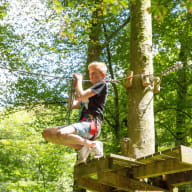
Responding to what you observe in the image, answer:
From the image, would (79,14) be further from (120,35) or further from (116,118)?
(116,118)

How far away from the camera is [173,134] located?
34.1 ft

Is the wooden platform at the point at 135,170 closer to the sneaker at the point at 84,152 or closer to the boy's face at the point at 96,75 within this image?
the sneaker at the point at 84,152

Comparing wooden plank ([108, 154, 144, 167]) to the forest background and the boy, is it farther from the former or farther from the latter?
the forest background

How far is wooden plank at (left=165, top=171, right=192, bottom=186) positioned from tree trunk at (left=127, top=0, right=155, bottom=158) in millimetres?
414

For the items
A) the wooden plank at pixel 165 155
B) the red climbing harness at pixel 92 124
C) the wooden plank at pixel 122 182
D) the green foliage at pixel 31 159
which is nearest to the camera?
the wooden plank at pixel 165 155

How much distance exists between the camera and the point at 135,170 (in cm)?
372

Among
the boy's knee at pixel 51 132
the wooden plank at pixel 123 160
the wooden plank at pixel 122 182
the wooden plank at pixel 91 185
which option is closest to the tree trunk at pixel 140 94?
the wooden plank at pixel 122 182

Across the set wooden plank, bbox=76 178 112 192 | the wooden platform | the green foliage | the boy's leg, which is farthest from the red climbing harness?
the green foliage

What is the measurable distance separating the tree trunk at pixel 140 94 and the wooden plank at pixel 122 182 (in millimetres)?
364

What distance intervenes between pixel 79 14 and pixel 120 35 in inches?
73.6

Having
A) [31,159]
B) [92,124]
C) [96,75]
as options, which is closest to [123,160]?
[92,124]

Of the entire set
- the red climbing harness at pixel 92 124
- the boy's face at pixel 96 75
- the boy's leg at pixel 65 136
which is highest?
the boy's face at pixel 96 75

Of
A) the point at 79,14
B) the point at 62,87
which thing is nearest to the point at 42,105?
the point at 62,87

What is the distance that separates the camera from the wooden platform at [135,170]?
309cm
